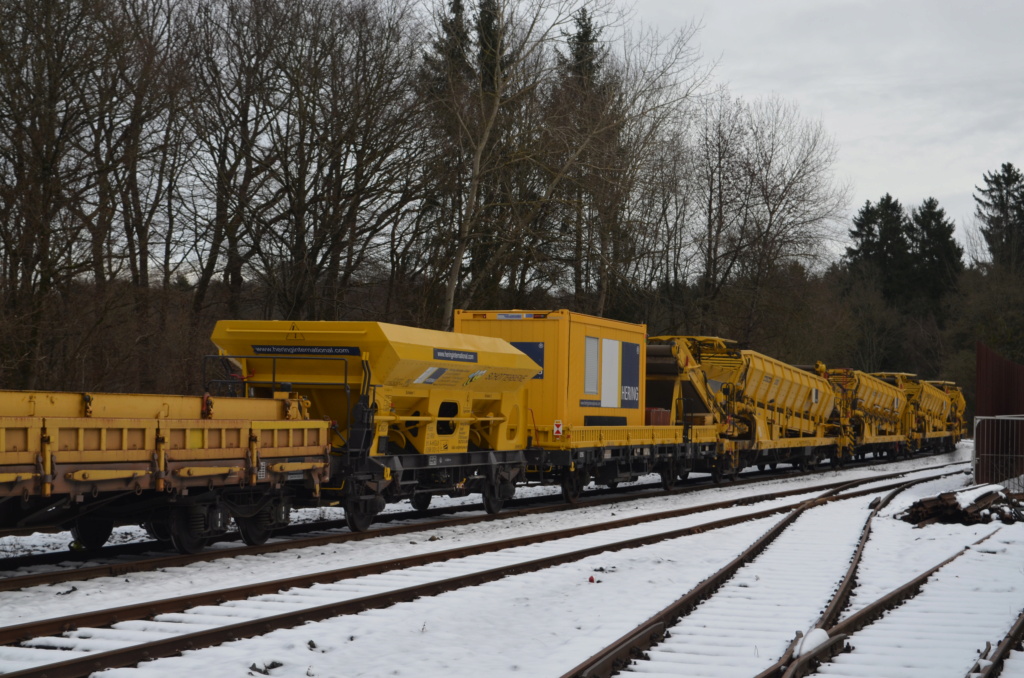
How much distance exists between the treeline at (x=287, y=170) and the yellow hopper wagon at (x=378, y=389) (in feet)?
25.4

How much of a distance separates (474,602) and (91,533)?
4874 mm

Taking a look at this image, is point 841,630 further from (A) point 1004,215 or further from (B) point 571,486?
(A) point 1004,215

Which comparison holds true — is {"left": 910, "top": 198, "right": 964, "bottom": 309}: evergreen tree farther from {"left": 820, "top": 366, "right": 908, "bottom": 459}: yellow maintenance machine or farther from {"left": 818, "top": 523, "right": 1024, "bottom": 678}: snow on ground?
{"left": 818, "top": 523, "right": 1024, "bottom": 678}: snow on ground

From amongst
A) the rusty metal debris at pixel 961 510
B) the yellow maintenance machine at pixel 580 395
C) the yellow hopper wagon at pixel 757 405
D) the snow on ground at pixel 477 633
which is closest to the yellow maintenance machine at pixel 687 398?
the yellow hopper wagon at pixel 757 405

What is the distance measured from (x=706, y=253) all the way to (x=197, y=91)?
2541 centimetres

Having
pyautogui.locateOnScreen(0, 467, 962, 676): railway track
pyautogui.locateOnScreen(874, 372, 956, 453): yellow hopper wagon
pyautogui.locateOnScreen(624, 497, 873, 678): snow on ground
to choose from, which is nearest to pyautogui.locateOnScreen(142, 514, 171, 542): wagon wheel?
pyautogui.locateOnScreen(0, 467, 962, 676): railway track

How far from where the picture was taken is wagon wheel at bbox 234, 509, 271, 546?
40.3 feet

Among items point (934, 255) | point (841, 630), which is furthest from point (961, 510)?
point (934, 255)

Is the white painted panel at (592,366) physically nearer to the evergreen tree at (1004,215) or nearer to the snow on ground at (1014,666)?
the snow on ground at (1014,666)

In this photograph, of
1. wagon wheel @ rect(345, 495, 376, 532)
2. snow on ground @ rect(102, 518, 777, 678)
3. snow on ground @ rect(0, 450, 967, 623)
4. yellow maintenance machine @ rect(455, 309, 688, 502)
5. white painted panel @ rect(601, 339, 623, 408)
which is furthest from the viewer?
white painted panel @ rect(601, 339, 623, 408)

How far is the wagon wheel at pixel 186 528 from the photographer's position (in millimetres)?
11398

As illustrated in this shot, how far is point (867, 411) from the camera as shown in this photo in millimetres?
34719

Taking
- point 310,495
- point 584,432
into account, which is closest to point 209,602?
point 310,495

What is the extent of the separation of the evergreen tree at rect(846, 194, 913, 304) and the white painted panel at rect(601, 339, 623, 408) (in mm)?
70580
